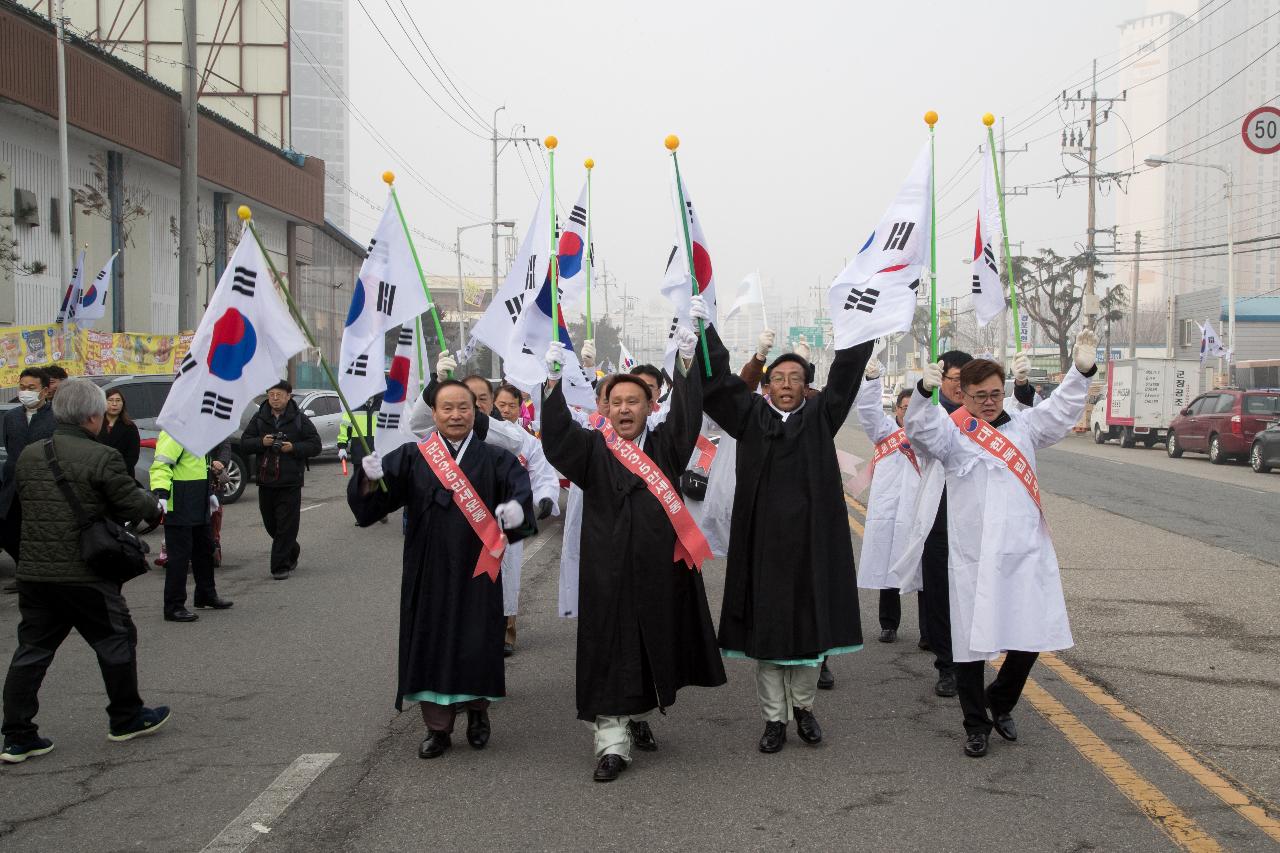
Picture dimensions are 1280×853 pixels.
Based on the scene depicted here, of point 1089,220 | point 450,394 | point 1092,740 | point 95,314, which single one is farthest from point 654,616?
point 1089,220

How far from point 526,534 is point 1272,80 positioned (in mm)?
114839

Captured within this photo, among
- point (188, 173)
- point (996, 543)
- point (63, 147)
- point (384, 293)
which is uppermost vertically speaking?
point (63, 147)

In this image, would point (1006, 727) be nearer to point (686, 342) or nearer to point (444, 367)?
point (686, 342)

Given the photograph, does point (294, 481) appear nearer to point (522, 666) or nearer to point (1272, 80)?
point (522, 666)

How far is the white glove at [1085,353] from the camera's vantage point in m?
5.29

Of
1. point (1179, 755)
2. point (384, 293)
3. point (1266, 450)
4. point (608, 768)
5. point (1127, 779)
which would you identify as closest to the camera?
point (1127, 779)

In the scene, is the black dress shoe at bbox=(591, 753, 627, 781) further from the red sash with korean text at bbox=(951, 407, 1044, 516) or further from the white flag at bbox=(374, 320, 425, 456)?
the white flag at bbox=(374, 320, 425, 456)

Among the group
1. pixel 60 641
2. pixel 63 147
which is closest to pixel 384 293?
pixel 60 641

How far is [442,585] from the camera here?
5211 mm

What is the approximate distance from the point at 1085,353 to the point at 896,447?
227 cm

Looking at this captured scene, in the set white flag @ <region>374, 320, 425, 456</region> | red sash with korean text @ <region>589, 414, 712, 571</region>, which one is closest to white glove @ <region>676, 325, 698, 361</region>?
red sash with korean text @ <region>589, 414, 712, 571</region>

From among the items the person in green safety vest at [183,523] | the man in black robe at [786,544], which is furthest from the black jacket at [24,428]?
the man in black robe at [786,544]

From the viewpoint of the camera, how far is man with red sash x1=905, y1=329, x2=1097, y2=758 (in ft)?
16.5

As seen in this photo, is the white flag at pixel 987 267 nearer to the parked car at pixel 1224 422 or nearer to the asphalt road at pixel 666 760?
the asphalt road at pixel 666 760
